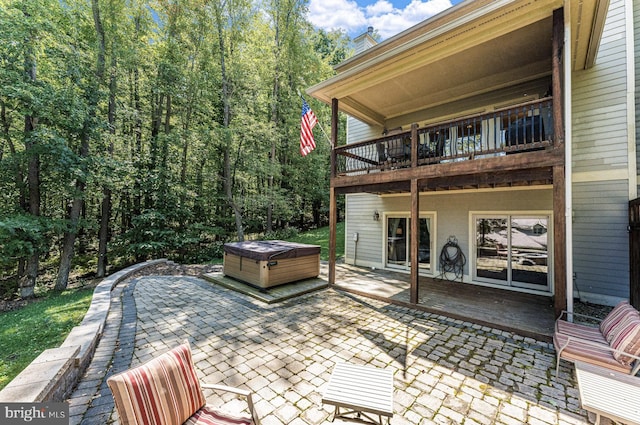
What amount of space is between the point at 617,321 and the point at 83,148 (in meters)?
14.2

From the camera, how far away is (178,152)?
13.9 m

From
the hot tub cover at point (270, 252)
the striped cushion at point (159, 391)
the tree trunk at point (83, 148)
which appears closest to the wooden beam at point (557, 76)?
the hot tub cover at point (270, 252)

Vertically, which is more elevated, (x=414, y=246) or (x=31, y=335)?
(x=414, y=246)

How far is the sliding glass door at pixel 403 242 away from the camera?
27.4ft

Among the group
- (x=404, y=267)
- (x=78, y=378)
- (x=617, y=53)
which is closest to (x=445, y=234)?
(x=404, y=267)

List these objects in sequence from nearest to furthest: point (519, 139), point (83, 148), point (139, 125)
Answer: point (519, 139) < point (83, 148) < point (139, 125)

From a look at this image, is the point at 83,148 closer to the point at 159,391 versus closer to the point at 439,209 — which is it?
the point at 159,391

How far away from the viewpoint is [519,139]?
614 centimetres

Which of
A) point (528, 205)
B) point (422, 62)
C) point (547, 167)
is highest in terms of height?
point (422, 62)

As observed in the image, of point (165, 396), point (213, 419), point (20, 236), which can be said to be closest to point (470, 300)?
point (213, 419)

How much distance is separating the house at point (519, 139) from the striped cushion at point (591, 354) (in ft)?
3.70

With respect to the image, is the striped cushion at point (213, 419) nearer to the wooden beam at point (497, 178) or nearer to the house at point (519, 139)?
the house at point (519, 139)

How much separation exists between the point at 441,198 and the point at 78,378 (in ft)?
28.0

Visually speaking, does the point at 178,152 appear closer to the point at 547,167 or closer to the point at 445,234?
the point at 445,234
